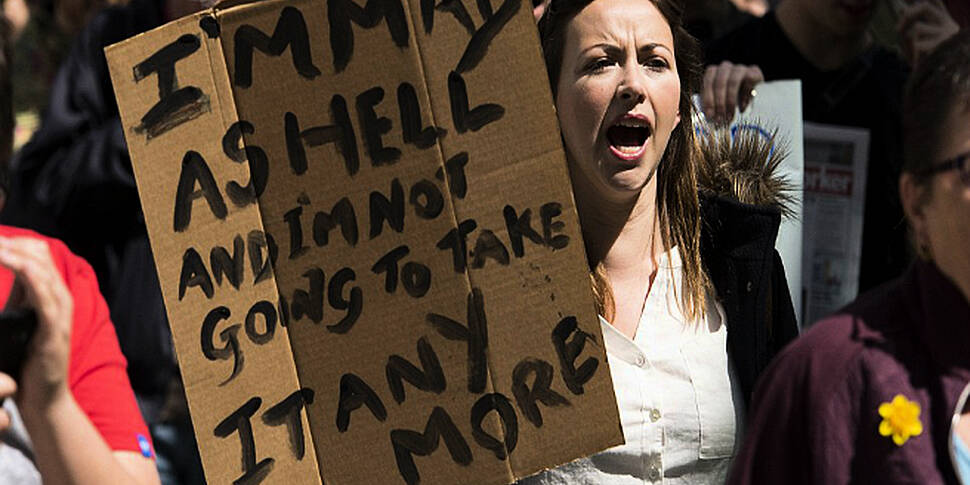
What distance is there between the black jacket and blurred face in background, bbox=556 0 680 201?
17cm

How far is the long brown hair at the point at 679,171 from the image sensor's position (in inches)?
105

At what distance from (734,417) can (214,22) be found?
999 mm

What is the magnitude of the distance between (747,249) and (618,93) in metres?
0.33

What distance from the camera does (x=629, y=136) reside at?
2.66 meters

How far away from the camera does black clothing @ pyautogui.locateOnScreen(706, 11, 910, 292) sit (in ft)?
12.7

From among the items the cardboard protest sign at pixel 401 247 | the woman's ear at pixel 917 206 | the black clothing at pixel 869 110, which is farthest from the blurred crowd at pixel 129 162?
the woman's ear at pixel 917 206

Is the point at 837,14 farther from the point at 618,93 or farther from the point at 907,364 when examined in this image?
the point at 907,364

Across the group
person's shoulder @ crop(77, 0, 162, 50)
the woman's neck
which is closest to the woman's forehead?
the woman's neck

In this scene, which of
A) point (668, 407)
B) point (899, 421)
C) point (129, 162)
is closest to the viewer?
point (899, 421)

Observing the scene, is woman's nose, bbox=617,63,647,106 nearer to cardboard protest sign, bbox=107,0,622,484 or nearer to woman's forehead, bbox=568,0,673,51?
woman's forehead, bbox=568,0,673,51

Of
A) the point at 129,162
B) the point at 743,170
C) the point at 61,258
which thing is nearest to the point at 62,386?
the point at 61,258

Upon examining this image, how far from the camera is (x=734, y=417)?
259 cm

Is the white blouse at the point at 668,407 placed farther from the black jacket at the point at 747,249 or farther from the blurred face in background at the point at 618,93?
the blurred face in background at the point at 618,93

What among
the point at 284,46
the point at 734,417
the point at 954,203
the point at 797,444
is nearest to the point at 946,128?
the point at 954,203
